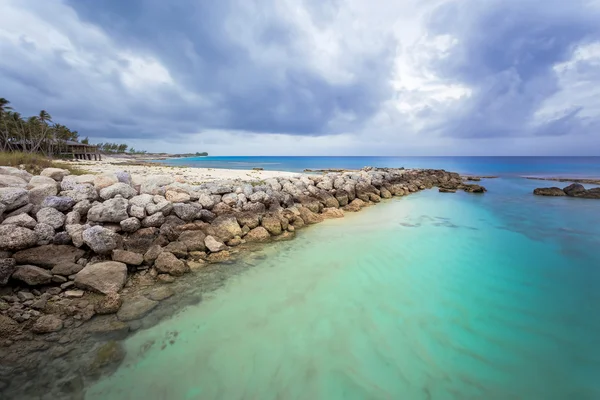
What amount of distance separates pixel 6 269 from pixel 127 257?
1915 mm

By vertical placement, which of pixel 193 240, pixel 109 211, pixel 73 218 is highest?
pixel 109 211

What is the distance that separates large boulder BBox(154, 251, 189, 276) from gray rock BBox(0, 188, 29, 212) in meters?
3.34

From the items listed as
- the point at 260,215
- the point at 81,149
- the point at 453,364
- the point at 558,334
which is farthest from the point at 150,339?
the point at 81,149

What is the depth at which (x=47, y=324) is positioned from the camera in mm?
4293

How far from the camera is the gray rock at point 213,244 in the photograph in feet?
24.6

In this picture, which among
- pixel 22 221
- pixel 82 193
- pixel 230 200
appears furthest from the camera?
pixel 230 200

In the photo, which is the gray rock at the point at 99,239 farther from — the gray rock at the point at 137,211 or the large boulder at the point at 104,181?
the large boulder at the point at 104,181

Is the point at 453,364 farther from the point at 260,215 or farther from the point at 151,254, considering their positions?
the point at 260,215

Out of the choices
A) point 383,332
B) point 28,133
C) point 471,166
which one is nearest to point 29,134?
point 28,133

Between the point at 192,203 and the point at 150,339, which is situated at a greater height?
the point at 192,203

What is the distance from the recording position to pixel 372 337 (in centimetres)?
448

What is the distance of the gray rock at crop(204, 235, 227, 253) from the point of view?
7.49 metres

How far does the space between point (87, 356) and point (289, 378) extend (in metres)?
3.01

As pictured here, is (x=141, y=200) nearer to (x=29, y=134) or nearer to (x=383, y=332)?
(x=383, y=332)
